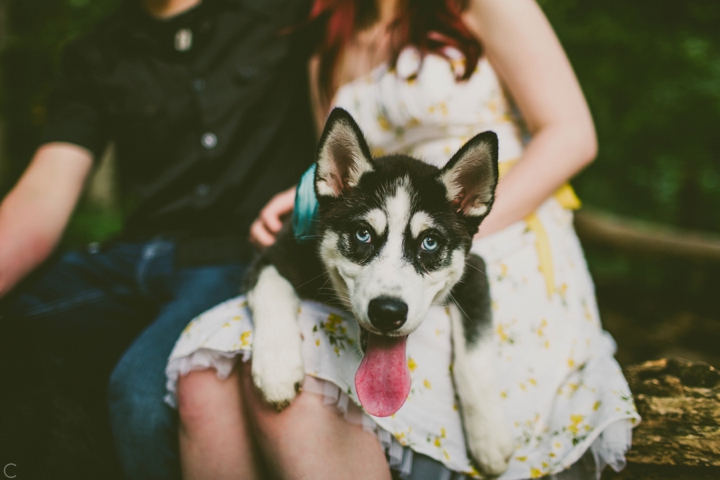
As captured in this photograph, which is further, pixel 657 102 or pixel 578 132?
pixel 657 102

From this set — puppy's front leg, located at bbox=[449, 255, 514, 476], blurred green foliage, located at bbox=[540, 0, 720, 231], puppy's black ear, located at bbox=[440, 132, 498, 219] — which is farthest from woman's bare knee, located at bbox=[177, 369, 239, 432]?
blurred green foliage, located at bbox=[540, 0, 720, 231]

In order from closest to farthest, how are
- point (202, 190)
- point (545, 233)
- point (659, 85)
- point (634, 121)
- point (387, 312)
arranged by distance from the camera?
point (387, 312), point (545, 233), point (202, 190), point (659, 85), point (634, 121)

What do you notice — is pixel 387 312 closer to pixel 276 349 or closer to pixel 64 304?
pixel 276 349

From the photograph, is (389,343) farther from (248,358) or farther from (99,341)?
(99,341)

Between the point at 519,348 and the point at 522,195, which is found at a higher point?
the point at 522,195

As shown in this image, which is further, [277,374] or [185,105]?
[185,105]

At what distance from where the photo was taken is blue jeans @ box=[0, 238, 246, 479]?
53.4 inches

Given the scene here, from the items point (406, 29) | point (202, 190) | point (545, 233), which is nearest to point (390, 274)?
point (545, 233)

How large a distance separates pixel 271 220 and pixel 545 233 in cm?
96

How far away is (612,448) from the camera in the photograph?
1.16 meters

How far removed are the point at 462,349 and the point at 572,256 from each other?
26.2 inches

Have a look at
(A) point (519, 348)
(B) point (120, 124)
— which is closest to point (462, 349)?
(A) point (519, 348)

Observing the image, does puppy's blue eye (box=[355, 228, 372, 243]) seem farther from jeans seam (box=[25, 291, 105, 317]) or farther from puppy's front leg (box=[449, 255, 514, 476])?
jeans seam (box=[25, 291, 105, 317])

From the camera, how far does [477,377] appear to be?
3.84 ft
